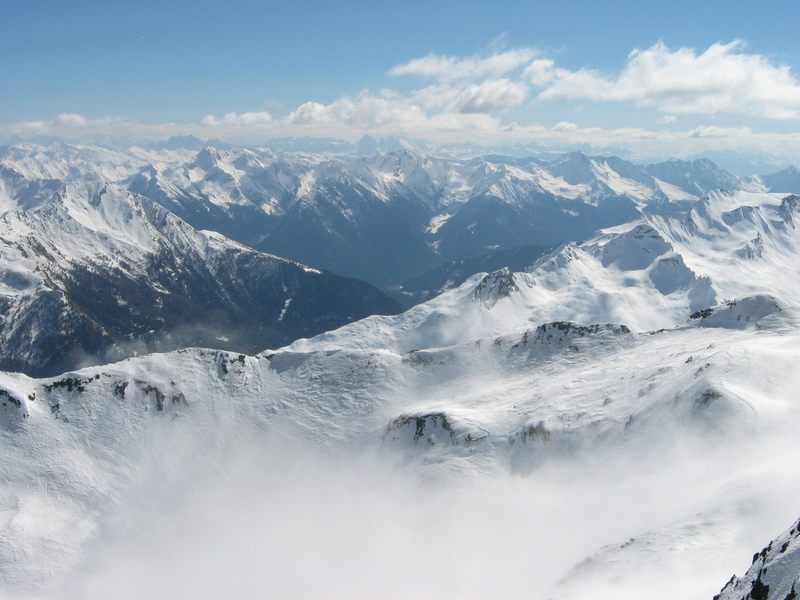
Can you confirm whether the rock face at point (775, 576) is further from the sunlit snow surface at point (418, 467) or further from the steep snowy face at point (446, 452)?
the sunlit snow surface at point (418, 467)

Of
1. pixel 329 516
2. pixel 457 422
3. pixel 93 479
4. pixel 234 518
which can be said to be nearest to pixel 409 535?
pixel 329 516

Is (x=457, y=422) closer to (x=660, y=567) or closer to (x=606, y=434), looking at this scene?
(x=606, y=434)

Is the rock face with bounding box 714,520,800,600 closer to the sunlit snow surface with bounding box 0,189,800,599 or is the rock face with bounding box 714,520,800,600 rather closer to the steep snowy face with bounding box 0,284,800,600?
the steep snowy face with bounding box 0,284,800,600

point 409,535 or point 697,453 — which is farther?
point 409,535

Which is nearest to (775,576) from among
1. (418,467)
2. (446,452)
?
(446,452)

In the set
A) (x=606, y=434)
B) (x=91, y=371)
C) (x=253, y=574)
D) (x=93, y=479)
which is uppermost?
(x=91, y=371)

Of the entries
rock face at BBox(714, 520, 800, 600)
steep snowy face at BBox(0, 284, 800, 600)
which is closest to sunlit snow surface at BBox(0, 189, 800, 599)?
steep snowy face at BBox(0, 284, 800, 600)
